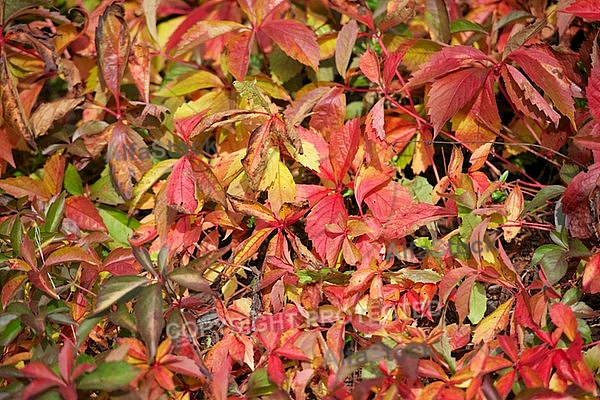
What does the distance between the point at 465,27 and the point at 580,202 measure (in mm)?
517

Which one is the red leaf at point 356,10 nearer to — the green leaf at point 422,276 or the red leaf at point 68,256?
the green leaf at point 422,276

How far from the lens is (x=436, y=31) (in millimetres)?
1562

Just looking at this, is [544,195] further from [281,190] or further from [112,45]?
[112,45]

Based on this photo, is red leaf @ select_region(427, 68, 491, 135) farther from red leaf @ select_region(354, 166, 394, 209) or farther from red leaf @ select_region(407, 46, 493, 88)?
red leaf @ select_region(354, 166, 394, 209)

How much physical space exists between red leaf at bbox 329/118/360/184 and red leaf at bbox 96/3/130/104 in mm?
503

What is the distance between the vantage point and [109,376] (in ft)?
3.34

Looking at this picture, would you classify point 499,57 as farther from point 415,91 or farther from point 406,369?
point 406,369

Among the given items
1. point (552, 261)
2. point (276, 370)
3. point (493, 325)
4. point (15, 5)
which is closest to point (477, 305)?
point (493, 325)

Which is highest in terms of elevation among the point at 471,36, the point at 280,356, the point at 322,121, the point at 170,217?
the point at 471,36

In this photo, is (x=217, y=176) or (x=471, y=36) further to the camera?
(x=471, y=36)

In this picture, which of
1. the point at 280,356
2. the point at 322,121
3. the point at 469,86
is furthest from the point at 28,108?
the point at 469,86

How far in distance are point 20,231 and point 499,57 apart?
104cm

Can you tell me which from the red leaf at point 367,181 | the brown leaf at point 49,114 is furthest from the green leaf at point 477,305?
the brown leaf at point 49,114

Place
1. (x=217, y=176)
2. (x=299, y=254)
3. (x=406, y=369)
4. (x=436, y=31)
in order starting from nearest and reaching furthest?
(x=406, y=369)
(x=299, y=254)
(x=217, y=176)
(x=436, y=31)
